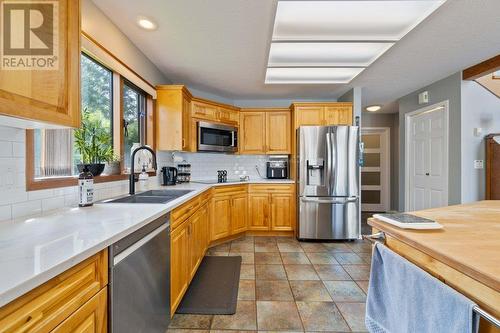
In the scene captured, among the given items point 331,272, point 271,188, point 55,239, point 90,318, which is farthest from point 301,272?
point 55,239

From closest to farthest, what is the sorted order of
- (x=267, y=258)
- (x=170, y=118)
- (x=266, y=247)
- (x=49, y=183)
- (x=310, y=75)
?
(x=49, y=183) → (x=267, y=258) → (x=170, y=118) → (x=310, y=75) → (x=266, y=247)

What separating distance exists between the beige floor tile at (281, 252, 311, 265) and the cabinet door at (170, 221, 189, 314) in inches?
52.1

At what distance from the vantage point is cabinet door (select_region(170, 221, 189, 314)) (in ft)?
5.50

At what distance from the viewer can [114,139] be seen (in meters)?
2.26

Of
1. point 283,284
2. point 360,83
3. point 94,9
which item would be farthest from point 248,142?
point 94,9

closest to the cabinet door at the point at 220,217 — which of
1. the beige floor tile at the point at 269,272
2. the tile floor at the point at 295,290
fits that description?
the tile floor at the point at 295,290

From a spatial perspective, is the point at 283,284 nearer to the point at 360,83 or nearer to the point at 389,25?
the point at 389,25

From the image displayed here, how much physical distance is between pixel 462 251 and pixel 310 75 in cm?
290

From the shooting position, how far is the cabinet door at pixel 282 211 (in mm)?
3791

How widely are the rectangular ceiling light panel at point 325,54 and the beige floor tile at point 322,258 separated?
2407mm

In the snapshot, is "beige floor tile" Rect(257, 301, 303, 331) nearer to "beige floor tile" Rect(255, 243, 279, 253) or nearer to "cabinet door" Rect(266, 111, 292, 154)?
"beige floor tile" Rect(255, 243, 279, 253)

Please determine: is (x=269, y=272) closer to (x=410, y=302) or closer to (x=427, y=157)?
(x=410, y=302)

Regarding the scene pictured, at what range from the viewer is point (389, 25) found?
2.05 metres

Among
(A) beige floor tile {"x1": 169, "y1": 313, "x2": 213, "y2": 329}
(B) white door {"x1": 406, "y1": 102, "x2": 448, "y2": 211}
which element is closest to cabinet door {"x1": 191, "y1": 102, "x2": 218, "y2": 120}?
(A) beige floor tile {"x1": 169, "y1": 313, "x2": 213, "y2": 329}
